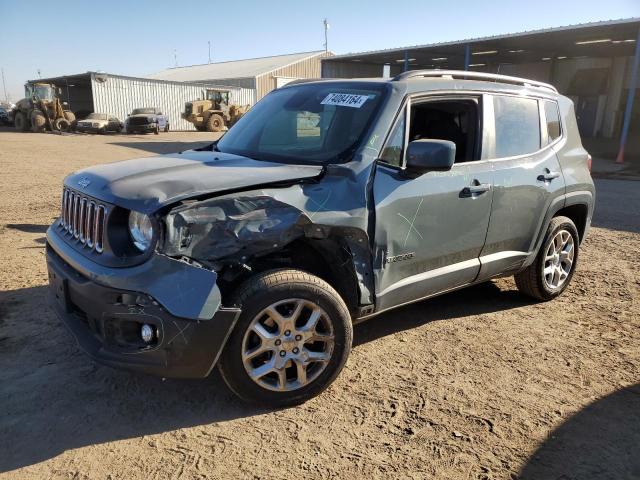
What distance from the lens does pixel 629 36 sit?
21.8 metres

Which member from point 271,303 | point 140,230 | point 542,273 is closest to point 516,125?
point 542,273

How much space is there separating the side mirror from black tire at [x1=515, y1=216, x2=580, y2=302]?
1849 mm

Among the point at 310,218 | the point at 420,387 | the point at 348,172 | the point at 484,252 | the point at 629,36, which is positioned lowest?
the point at 420,387

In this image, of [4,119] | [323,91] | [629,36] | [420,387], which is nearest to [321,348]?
[420,387]

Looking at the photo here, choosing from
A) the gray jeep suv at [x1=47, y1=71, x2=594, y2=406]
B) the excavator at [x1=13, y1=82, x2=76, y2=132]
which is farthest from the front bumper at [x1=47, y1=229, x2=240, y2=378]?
the excavator at [x1=13, y1=82, x2=76, y2=132]

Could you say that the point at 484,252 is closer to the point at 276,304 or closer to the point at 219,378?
the point at 276,304

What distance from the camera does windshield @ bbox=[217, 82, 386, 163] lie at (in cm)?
343

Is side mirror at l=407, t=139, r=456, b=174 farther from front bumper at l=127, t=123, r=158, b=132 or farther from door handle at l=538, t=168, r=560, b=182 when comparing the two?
front bumper at l=127, t=123, r=158, b=132

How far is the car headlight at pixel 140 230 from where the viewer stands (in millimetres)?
2681

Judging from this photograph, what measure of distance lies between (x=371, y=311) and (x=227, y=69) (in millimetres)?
65991

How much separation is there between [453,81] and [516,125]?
0.79 m

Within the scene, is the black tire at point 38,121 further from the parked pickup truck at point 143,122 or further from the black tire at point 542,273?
the black tire at point 542,273

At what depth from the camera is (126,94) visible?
3966 cm

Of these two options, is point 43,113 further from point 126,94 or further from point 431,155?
point 431,155
